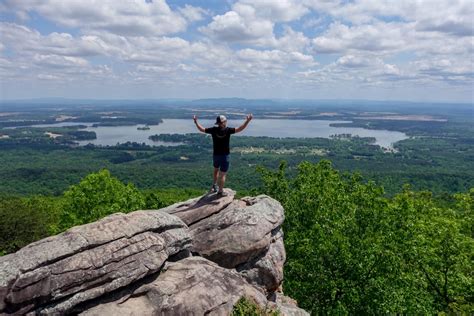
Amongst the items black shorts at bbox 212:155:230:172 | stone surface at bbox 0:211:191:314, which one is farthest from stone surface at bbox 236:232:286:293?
black shorts at bbox 212:155:230:172

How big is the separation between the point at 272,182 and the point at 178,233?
16.8m

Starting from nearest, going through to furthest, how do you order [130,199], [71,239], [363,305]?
[71,239]
[363,305]
[130,199]

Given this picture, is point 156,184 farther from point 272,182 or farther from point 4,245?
point 272,182

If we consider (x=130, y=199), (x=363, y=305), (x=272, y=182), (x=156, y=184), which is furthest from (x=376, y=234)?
(x=156, y=184)

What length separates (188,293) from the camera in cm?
1656

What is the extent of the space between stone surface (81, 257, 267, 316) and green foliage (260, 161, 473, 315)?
750cm

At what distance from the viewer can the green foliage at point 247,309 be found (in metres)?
16.9

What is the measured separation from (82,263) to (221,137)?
31.4 ft

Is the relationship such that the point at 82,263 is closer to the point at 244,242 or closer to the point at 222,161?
the point at 244,242

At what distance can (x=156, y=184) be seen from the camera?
15150cm

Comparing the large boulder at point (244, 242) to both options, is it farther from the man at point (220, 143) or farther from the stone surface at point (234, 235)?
the man at point (220, 143)

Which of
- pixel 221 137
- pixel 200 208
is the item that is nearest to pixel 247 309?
pixel 200 208

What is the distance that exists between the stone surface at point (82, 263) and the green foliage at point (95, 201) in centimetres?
1667

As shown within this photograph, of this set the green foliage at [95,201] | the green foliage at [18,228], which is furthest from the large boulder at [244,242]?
the green foliage at [18,228]
